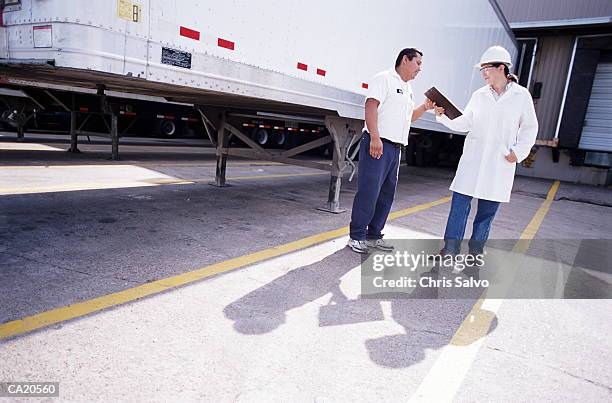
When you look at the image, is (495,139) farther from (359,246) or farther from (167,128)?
(167,128)

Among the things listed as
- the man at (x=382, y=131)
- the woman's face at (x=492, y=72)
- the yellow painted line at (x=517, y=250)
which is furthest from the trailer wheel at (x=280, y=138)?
the woman's face at (x=492, y=72)

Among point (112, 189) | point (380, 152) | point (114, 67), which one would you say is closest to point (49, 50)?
point (114, 67)

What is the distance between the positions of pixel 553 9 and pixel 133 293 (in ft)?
54.5

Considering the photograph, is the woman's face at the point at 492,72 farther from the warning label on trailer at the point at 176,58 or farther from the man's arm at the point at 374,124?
the warning label on trailer at the point at 176,58

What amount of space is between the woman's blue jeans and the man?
662mm

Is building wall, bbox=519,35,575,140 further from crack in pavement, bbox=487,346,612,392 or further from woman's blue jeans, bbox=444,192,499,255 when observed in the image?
crack in pavement, bbox=487,346,612,392

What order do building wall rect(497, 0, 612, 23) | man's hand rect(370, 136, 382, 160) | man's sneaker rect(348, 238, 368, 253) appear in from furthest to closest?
building wall rect(497, 0, 612, 23)
man's sneaker rect(348, 238, 368, 253)
man's hand rect(370, 136, 382, 160)

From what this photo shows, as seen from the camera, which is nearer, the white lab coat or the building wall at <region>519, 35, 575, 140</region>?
the white lab coat

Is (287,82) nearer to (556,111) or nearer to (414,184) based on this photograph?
(414,184)

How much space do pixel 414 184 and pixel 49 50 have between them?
8.27 m

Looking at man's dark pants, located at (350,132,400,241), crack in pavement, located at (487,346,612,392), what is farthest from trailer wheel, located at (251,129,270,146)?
crack in pavement, located at (487,346,612,392)

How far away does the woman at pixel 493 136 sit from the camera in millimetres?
3320

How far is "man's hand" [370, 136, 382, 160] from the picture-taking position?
3.54 meters

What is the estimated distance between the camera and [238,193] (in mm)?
6156
